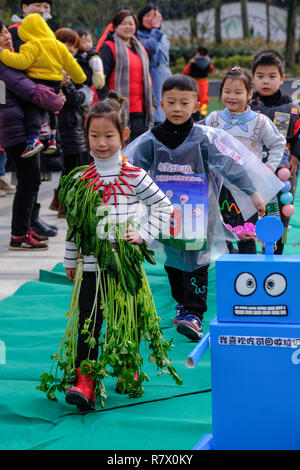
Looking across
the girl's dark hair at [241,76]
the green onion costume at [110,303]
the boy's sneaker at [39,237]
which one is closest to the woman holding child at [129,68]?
the boy's sneaker at [39,237]

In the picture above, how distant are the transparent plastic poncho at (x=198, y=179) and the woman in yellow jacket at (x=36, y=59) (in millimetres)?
1914

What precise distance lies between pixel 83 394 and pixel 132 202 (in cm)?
81

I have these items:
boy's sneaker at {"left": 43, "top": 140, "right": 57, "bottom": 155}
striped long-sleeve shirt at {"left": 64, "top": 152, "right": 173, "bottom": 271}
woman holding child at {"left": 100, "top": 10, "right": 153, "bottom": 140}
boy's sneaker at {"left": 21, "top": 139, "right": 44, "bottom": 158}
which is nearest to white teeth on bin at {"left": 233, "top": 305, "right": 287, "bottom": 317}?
striped long-sleeve shirt at {"left": 64, "top": 152, "right": 173, "bottom": 271}

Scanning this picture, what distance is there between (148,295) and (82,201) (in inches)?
19.1

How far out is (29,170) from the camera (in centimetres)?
602

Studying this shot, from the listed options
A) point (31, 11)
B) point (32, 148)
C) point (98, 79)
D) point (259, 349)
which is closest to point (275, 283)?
point (259, 349)

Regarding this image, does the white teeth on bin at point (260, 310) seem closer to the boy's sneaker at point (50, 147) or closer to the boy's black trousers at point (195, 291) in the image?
the boy's black trousers at point (195, 291)

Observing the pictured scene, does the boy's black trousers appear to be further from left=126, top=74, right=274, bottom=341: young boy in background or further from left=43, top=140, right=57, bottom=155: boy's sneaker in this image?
left=43, top=140, right=57, bottom=155: boy's sneaker

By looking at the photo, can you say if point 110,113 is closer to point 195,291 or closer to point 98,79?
point 195,291

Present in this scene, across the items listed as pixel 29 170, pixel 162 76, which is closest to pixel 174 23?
pixel 162 76

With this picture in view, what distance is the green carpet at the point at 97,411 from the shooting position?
2930 millimetres

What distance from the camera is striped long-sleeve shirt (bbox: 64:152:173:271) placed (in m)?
3.31
